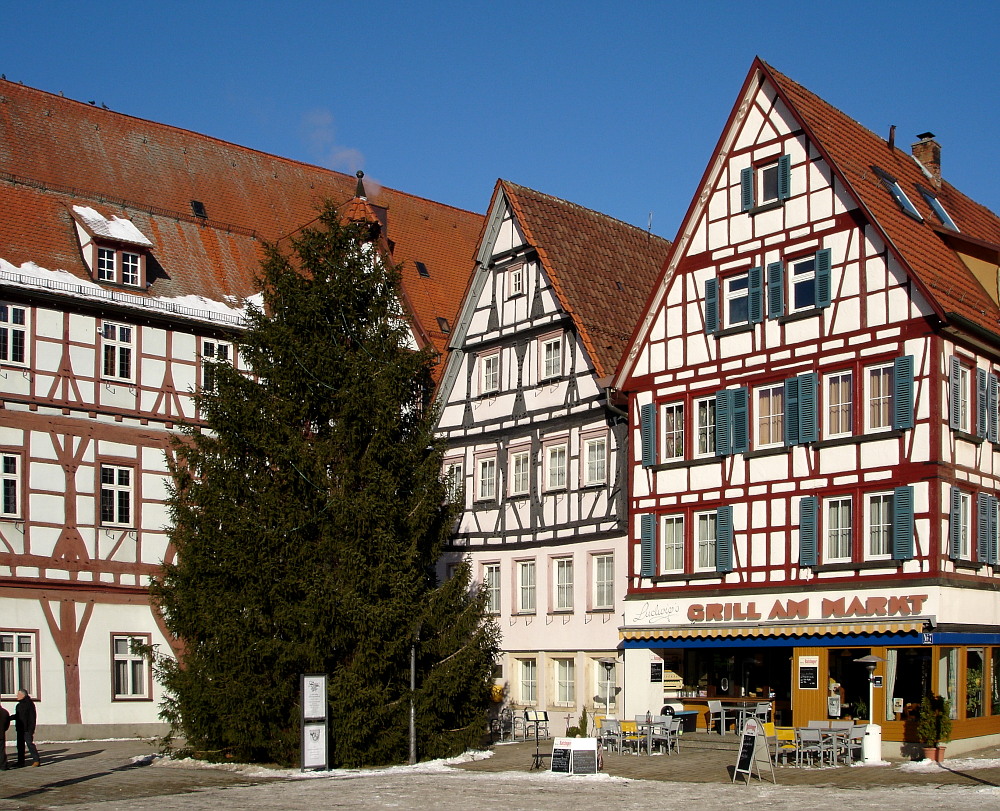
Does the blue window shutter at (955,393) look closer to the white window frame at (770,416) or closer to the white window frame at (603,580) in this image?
the white window frame at (770,416)

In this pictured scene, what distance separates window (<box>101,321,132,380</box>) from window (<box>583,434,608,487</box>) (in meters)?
12.6

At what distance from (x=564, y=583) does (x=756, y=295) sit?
29.3 ft

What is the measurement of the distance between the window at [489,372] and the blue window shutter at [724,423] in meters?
8.10

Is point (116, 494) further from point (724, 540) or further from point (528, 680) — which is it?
point (724, 540)

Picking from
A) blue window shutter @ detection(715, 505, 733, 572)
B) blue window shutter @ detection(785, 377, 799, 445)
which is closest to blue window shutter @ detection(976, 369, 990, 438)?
blue window shutter @ detection(785, 377, 799, 445)

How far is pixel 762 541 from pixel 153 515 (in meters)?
16.8

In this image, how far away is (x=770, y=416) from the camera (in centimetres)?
2931

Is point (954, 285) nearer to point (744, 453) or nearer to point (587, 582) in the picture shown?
point (744, 453)

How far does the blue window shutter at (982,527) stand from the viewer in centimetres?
2720

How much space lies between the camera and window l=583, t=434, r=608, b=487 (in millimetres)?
33562

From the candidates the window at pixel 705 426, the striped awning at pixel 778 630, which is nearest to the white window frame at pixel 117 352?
the striped awning at pixel 778 630

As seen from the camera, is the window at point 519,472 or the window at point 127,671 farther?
the window at point 127,671

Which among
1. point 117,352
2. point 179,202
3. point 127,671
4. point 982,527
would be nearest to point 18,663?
point 127,671

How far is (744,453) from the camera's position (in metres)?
29.6
